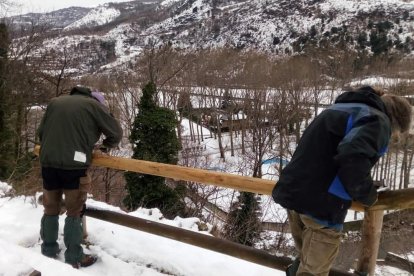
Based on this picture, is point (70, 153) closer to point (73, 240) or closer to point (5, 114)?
point (73, 240)

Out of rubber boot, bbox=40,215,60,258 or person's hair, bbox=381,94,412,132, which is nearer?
person's hair, bbox=381,94,412,132

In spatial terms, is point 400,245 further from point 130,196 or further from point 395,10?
point 395,10

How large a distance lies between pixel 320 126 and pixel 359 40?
97.7 m

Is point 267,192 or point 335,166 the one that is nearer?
point 335,166

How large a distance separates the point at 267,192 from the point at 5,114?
1943 cm

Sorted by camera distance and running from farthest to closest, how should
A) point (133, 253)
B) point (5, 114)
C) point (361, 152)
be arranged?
point (5, 114), point (133, 253), point (361, 152)

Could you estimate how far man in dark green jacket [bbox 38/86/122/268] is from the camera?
3752 millimetres

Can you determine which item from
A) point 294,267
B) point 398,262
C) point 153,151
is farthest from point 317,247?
point 398,262

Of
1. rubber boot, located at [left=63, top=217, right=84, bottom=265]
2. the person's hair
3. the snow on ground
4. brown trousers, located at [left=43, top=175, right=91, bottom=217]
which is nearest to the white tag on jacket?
brown trousers, located at [left=43, top=175, right=91, bottom=217]

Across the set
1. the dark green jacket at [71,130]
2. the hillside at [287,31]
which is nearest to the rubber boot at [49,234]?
the dark green jacket at [71,130]

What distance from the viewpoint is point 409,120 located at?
105 inches

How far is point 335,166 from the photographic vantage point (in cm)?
255

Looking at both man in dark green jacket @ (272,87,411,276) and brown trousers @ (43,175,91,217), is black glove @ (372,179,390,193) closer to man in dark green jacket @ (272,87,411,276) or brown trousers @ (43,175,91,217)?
man in dark green jacket @ (272,87,411,276)

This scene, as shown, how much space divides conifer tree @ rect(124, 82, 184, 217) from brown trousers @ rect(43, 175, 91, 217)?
12.5m
